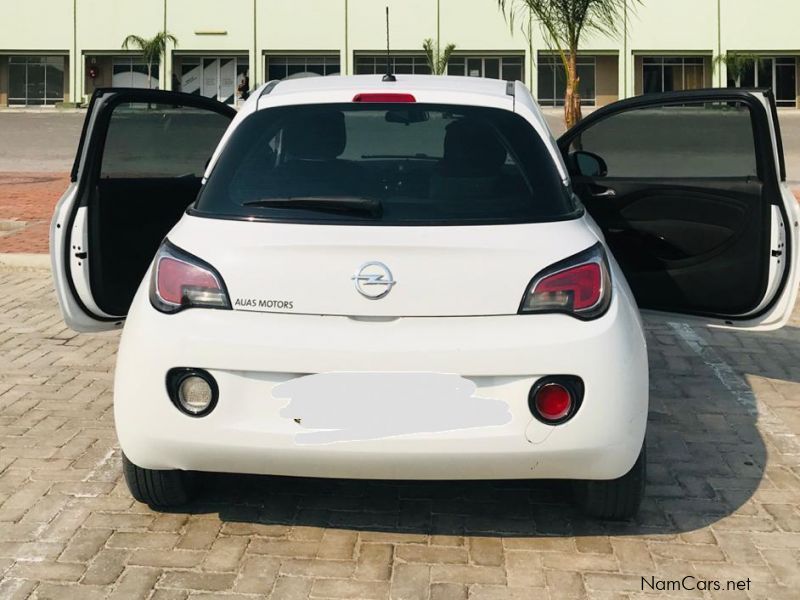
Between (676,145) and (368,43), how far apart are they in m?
22.8

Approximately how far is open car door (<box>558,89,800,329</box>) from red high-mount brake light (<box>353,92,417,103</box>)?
1288 mm

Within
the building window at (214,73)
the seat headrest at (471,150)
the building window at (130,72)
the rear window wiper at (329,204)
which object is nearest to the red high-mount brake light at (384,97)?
the seat headrest at (471,150)

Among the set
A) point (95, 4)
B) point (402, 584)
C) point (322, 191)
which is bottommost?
point (402, 584)

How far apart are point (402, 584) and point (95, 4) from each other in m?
47.2

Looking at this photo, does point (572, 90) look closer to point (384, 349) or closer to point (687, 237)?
point (687, 237)

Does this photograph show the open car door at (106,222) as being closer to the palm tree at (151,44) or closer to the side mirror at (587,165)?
the side mirror at (587,165)

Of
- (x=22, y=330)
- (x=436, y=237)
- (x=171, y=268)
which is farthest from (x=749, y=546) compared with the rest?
(x=22, y=330)

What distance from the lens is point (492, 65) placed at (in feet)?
156

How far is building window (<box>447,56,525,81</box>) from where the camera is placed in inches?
1854

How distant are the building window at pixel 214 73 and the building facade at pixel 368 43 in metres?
0.05

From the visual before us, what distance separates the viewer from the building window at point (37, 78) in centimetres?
4844

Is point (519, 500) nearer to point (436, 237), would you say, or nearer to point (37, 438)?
point (436, 237)

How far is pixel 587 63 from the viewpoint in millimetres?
47625

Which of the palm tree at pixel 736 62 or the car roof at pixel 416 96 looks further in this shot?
the palm tree at pixel 736 62
